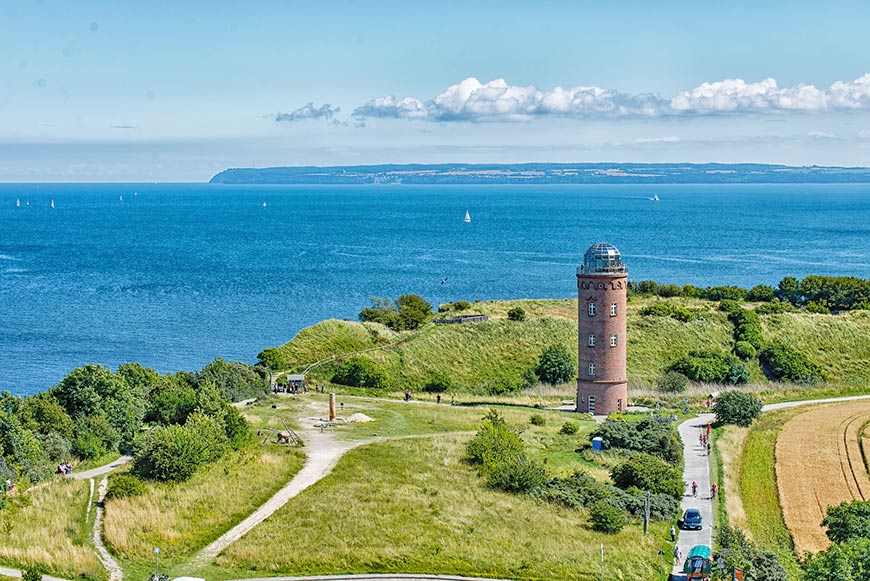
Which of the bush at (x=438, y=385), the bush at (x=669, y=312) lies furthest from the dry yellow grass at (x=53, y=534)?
the bush at (x=669, y=312)

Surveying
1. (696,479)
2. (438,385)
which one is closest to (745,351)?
(438,385)

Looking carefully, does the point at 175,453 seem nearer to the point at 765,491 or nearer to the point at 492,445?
the point at 492,445

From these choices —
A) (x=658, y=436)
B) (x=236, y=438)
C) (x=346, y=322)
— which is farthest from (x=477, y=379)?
(x=236, y=438)

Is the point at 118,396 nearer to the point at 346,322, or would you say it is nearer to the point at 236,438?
the point at 236,438

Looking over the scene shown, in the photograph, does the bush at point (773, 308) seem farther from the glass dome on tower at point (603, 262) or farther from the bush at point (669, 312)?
the glass dome on tower at point (603, 262)

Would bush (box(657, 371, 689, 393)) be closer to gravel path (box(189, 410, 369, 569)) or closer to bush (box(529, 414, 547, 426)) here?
bush (box(529, 414, 547, 426))
